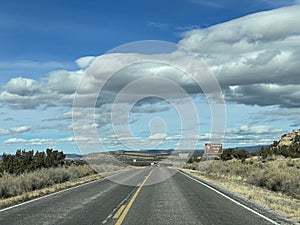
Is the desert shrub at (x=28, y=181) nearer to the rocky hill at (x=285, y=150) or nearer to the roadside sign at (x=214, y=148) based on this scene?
the roadside sign at (x=214, y=148)

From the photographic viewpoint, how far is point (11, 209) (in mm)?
13711

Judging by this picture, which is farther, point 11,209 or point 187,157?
point 187,157

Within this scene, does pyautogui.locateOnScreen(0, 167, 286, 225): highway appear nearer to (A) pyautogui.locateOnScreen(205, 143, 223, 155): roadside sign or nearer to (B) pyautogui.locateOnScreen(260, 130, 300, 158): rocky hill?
(A) pyautogui.locateOnScreen(205, 143, 223, 155): roadside sign

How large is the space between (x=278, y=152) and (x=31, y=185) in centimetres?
7006

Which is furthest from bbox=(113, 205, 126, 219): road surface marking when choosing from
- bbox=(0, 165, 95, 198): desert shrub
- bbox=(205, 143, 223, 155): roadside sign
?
bbox=(205, 143, 223, 155): roadside sign

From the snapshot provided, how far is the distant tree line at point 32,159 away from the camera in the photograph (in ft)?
159

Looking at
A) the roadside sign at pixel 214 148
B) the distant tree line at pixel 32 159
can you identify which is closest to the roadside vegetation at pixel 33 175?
the distant tree line at pixel 32 159

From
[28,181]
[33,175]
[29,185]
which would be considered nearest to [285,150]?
[33,175]

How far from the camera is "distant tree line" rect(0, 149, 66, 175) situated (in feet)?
159

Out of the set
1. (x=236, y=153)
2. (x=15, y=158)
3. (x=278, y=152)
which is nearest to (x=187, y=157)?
(x=236, y=153)

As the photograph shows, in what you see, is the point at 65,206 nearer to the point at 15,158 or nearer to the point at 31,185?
the point at 31,185

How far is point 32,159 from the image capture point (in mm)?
52312

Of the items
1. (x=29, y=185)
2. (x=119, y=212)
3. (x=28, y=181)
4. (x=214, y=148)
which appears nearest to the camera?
(x=119, y=212)

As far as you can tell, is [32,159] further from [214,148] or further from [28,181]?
[28,181]
